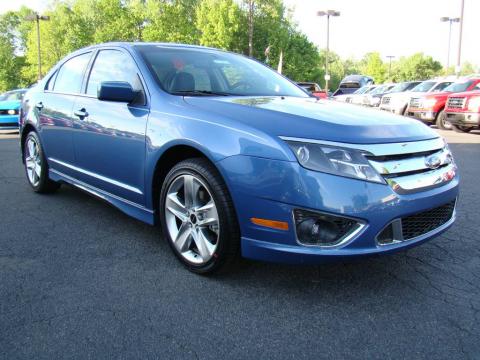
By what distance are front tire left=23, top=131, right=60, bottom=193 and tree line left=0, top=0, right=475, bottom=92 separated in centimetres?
3882

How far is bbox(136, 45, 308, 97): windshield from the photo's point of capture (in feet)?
10.9

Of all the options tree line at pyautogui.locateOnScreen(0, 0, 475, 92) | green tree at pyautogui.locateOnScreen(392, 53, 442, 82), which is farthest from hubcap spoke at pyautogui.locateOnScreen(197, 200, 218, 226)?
green tree at pyautogui.locateOnScreen(392, 53, 442, 82)

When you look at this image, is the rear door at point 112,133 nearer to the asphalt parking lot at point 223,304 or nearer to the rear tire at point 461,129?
the asphalt parking lot at point 223,304

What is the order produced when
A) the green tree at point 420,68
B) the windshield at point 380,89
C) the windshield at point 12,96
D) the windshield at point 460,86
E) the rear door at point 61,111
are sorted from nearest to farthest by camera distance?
the rear door at point 61,111 → the windshield at point 460,86 → the windshield at point 12,96 → the windshield at point 380,89 → the green tree at point 420,68

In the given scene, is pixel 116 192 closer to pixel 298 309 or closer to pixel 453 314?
pixel 298 309

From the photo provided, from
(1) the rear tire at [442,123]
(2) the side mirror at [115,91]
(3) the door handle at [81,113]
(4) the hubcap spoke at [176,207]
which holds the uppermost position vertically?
(2) the side mirror at [115,91]

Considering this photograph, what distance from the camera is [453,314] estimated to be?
2406 millimetres

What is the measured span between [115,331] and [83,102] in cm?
230

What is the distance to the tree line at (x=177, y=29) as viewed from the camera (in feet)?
145

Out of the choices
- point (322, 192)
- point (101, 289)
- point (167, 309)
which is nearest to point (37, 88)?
point (101, 289)

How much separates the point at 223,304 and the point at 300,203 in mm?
747

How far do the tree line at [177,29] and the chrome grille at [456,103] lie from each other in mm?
31332

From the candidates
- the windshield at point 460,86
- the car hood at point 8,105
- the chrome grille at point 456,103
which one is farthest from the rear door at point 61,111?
the windshield at point 460,86

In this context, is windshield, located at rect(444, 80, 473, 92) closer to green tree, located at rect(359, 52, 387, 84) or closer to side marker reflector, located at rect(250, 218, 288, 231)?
side marker reflector, located at rect(250, 218, 288, 231)
